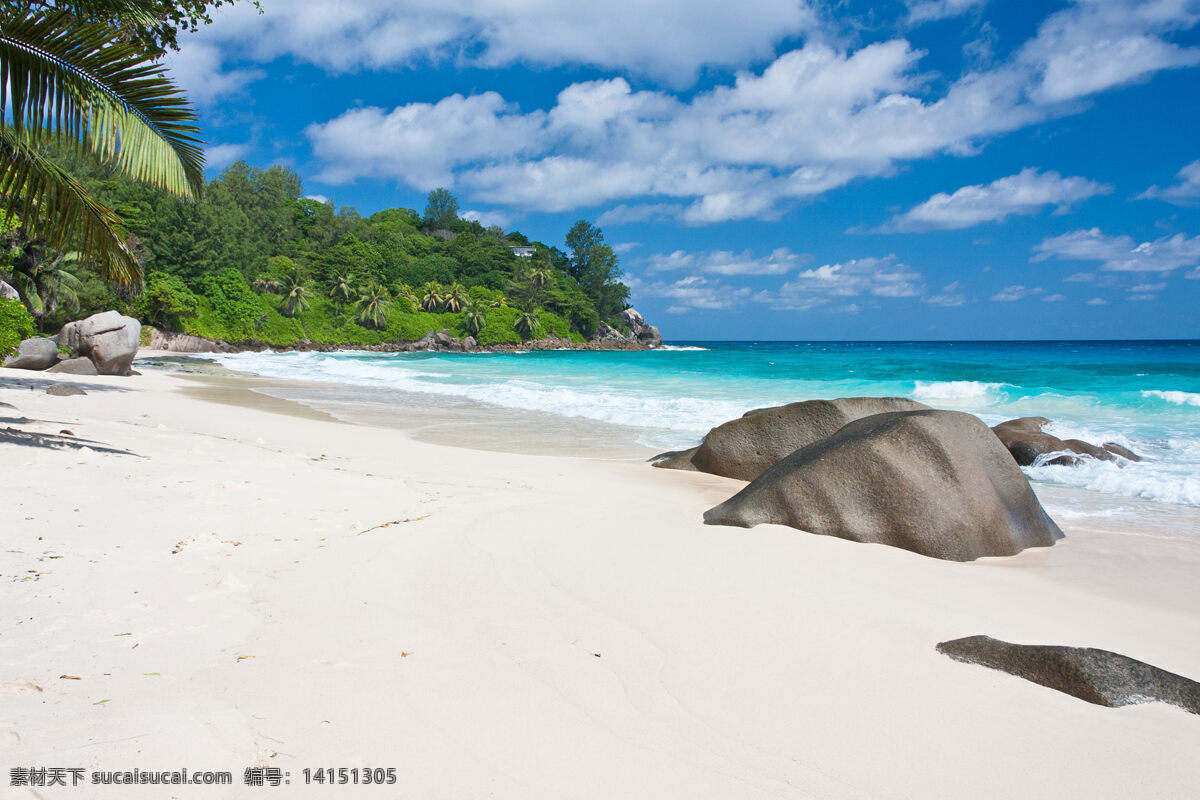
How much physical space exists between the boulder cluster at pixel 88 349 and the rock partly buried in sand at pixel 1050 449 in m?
23.6

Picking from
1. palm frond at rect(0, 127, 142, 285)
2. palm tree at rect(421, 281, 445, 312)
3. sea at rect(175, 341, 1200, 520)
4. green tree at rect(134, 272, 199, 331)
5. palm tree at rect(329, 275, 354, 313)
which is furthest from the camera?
palm tree at rect(421, 281, 445, 312)

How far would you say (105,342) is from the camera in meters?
20.6

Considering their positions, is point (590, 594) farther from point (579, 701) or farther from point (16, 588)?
point (16, 588)

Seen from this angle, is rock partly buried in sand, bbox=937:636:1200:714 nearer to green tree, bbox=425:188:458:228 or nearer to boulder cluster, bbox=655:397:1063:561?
boulder cluster, bbox=655:397:1063:561

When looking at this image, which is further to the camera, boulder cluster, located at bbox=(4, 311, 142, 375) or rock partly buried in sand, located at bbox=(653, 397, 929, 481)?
boulder cluster, located at bbox=(4, 311, 142, 375)

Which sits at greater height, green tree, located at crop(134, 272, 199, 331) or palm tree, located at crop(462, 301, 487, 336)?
palm tree, located at crop(462, 301, 487, 336)

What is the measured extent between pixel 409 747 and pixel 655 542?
2.96 m

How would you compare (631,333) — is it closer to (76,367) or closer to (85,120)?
(76,367)

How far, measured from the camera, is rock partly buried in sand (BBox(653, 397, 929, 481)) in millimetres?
8258

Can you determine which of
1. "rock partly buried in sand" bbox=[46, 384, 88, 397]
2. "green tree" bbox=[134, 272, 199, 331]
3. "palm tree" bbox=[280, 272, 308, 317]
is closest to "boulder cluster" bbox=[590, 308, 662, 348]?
"palm tree" bbox=[280, 272, 308, 317]

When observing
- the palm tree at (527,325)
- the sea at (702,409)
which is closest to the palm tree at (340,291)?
the palm tree at (527,325)

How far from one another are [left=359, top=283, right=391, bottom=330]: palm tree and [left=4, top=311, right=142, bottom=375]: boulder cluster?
58.0 metres

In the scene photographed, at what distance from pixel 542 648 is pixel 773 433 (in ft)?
19.8

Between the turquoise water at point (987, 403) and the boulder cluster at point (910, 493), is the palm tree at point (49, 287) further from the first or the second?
the boulder cluster at point (910, 493)
